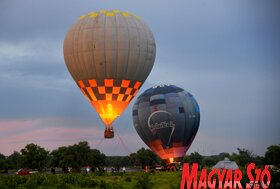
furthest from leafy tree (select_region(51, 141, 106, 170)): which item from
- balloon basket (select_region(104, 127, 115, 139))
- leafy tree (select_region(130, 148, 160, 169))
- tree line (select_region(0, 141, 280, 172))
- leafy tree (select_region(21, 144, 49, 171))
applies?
balloon basket (select_region(104, 127, 115, 139))

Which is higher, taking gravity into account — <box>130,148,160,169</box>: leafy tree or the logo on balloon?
the logo on balloon

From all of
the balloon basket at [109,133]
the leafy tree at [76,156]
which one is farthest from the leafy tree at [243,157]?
the balloon basket at [109,133]

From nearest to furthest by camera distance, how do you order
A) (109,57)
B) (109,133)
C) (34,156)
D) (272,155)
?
(109,57), (109,133), (34,156), (272,155)

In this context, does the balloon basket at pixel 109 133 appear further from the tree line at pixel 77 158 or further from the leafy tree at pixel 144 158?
the leafy tree at pixel 144 158

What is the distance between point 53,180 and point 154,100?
3235 cm

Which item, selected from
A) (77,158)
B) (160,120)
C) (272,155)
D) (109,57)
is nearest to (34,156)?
(77,158)

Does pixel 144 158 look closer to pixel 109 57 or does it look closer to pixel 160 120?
pixel 160 120

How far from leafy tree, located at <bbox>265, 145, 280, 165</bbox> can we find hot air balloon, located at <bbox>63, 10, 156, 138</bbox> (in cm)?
6422

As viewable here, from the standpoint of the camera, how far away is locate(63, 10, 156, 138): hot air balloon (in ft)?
171

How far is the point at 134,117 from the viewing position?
252 ft

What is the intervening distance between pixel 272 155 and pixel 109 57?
7144cm

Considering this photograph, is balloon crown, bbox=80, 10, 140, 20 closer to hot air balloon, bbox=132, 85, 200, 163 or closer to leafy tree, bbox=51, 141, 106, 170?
hot air balloon, bbox=132, 85, 200, 163

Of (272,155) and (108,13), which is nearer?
(108,13)

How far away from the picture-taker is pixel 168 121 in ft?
235
